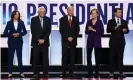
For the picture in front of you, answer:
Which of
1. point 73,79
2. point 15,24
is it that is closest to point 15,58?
point 15,24

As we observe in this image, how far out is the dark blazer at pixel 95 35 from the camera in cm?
970

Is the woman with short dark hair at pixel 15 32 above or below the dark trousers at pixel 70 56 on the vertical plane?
above

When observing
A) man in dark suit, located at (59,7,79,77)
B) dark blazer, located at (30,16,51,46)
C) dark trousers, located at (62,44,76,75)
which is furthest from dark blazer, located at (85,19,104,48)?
dark blazer, located at (30,16,51,46)

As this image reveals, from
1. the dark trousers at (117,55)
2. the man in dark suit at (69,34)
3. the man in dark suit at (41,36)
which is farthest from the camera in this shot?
the dark trousers at (117,55)

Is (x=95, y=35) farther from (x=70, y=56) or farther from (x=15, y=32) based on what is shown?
(x=15, y=32)

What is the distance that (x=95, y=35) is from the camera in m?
9.77

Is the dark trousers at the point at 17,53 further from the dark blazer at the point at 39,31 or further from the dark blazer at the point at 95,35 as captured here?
the dark blazer at the point at 95,35

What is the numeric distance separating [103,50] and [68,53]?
1461 mm

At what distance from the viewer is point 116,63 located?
10328mm

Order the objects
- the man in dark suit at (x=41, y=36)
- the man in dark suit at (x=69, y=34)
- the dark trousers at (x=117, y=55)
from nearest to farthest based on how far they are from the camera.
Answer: the man in dark suit at (x=41, y=36), the man in dark suit at (x=69, y=34), the dark trousers at (x=117, y=55)

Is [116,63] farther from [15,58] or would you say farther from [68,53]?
[15,58]

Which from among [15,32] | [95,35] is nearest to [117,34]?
[95,35]

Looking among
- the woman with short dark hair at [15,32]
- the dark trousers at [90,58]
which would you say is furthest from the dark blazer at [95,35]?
the woman with short dark hair at [15,32]

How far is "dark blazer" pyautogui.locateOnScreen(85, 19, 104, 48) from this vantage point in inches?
382
